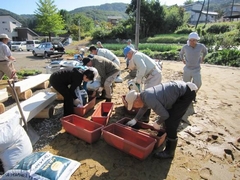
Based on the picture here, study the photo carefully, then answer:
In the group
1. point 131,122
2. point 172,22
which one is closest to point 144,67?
point 131,122

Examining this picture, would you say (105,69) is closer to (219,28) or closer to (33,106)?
(33,106)

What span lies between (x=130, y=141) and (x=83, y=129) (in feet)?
2.49

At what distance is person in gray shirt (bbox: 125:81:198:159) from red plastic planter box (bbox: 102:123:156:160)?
10.0 inches

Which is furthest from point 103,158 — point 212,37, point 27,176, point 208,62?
point 212,37

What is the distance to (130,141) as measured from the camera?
2.75 meters

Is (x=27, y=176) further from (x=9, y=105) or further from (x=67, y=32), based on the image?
(x=67, y=32)

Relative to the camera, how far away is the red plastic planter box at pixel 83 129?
2900 mm

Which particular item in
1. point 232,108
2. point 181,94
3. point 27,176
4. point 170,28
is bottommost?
point 232,108

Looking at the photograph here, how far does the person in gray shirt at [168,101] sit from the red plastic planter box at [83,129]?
0.80m

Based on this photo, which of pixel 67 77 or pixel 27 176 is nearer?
pixel 27 176

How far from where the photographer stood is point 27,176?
1954mm

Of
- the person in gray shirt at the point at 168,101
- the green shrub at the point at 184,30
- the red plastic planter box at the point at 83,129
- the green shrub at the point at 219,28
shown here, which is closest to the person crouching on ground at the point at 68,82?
the red plastic planter box at the point at 83,129

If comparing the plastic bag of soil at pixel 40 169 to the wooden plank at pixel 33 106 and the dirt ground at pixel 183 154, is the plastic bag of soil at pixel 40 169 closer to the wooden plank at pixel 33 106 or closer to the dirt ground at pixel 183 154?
the dirt ground at pixel 183 154

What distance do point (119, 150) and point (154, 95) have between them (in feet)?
3.64
